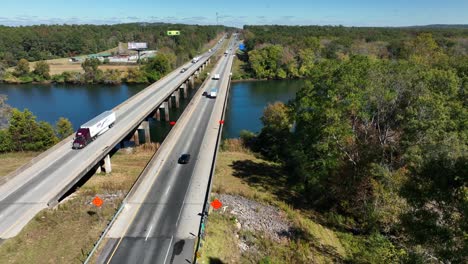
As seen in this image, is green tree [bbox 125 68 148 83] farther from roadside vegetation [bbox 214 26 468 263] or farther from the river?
roadside vegetation [bbox 214 26 468 263]

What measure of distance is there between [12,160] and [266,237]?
41180mm

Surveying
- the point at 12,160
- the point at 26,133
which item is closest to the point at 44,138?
the point at 26,133

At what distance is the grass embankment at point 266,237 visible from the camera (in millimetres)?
26391

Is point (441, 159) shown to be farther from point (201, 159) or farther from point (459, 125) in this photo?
point (201, 159)

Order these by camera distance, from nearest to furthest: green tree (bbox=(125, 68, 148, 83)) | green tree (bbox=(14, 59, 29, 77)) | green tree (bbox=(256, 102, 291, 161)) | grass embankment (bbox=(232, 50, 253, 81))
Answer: green tree (bbox=(256, 102, 291, 161)), green tree (bbox=(125, 68, 148, 83)), green tree (bbox=(14, 59, 29, 77)), grass embankment (bbox=(232, 50, 253, 81))

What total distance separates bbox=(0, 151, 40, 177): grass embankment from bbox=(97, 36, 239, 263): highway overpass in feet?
65.4

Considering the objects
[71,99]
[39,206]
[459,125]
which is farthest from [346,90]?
[71,99]

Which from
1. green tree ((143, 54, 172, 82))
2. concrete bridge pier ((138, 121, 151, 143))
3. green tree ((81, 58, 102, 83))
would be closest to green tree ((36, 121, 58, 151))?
concrete bridge pier ((138, 121, 151, 143))

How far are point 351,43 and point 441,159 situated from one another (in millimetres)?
171168

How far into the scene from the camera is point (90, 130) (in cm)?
4756

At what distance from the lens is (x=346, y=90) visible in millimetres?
33750

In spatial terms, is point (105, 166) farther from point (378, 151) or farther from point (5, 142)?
point (378, 151)

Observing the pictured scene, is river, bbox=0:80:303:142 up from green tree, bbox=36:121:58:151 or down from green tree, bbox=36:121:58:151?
down

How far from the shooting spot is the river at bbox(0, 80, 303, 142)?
86.5 meters
